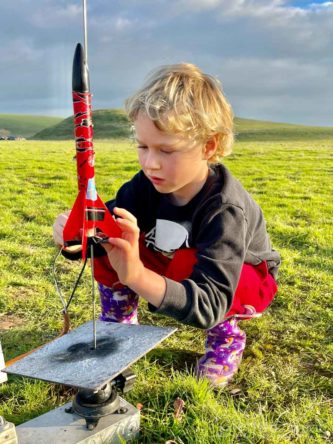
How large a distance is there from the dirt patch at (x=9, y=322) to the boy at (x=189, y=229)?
82 centimetres

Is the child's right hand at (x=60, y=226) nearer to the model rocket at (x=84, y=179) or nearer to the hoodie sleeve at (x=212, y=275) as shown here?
the model rocket at (x=84, y=179)

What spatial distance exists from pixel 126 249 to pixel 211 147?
3.13 ft

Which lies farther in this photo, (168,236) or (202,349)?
(202,349)

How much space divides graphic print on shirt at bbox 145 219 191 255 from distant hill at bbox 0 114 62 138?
4492 inches

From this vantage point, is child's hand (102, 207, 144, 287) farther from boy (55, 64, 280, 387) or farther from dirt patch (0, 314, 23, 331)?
dirt patch (0, 314, 23, 331)

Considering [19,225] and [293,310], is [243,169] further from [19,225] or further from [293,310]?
[293,310]

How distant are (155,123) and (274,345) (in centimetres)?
195

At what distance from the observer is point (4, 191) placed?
32.1 feet

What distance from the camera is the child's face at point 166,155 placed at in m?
2.34

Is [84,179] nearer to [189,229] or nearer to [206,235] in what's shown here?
[206,235]

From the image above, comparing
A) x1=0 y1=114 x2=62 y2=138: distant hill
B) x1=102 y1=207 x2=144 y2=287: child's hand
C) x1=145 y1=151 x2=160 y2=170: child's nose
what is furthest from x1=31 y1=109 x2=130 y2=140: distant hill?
x1=102 y1=207 x2=144 y2=287: child's hand

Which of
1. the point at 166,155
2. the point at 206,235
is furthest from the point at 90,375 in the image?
the point at 166,155

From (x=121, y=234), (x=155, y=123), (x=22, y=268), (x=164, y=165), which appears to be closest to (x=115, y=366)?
(x=121, y=234)

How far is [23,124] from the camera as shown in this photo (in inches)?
4970
